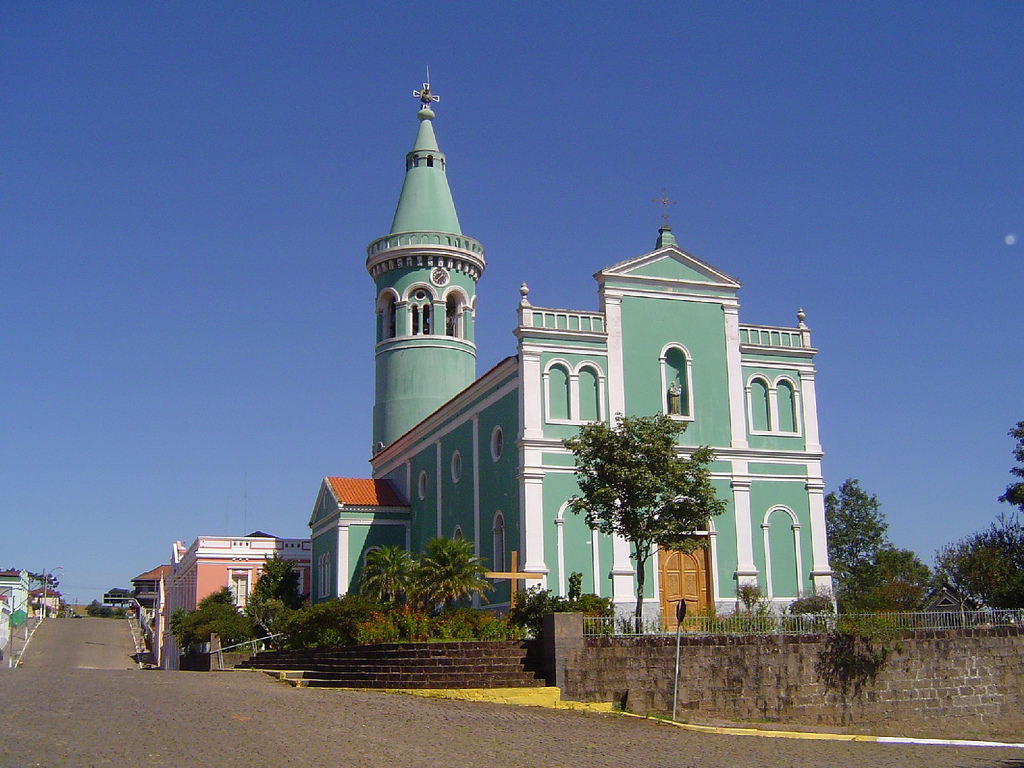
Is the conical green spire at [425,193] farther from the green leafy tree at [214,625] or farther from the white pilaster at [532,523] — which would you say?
the white pilaster at [532,523]

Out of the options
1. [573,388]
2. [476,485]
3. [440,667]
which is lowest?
[440,667]

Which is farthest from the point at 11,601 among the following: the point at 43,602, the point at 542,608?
the point at 542,608

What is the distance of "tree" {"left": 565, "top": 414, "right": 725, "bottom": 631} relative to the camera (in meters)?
26.7

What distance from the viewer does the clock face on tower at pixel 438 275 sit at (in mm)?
50188

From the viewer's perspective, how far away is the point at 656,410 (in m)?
34.6

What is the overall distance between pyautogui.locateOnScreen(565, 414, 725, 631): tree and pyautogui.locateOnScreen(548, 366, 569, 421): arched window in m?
6.05

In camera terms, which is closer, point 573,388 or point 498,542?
point 573,388

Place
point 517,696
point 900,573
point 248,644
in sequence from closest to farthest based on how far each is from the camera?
point 517,696 → point 248,644 → point 900,573

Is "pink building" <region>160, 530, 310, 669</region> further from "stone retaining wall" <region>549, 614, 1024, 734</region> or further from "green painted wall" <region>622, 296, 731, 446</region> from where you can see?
"stone retaining wall" <region>549, 614, 1024, 734</region>

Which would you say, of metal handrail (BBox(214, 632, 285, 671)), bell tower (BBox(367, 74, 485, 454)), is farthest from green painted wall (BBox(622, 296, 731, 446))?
bell tower (BBox(367, 74, 485, 454))

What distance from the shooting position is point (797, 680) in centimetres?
2352

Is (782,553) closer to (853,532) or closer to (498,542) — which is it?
(498,542)

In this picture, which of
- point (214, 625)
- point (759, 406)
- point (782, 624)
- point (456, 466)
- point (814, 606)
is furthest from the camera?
point (214, 625)

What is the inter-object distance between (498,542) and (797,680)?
13573 millimetres
